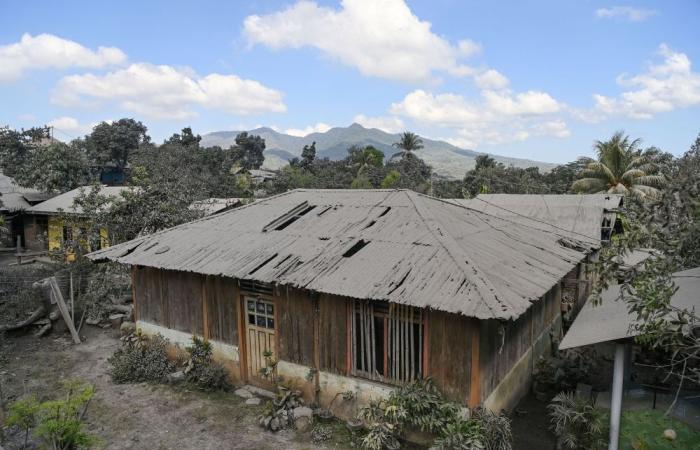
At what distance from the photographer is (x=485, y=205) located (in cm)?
2141

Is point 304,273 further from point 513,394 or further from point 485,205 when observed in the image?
point 485,205

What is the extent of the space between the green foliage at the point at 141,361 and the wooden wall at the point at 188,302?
57 cm

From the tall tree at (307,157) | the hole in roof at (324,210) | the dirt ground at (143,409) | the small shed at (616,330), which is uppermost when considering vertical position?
the tall tree at (307,157)

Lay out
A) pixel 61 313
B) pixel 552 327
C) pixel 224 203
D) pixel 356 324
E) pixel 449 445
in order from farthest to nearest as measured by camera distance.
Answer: pixel 224 203, pixel 61 313, pixel 552 327, pixel 356 324, pixel 449 445

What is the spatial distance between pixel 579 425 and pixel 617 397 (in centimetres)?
109

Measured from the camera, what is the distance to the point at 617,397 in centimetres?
793

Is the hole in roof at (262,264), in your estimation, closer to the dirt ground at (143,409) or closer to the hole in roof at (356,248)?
the hole in roof at (356,248)

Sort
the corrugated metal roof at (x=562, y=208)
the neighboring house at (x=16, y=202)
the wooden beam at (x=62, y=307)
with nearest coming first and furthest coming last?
the wooden beam at (x=62, y=307)
the corrugated metal roof at (x=562, y=208)
the neighboring house at (x=16, y=202)

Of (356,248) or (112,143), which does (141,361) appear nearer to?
(356,248)

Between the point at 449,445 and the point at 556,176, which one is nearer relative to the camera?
the point at 449,445

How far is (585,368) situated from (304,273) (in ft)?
22.7

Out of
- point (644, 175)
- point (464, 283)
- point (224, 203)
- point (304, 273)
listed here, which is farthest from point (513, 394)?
point (644, 175)

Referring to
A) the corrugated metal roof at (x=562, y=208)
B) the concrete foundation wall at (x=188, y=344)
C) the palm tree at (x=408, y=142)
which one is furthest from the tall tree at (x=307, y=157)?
the concrete foundation wall at (x=188, y=344)

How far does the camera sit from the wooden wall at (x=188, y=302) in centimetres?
1131
